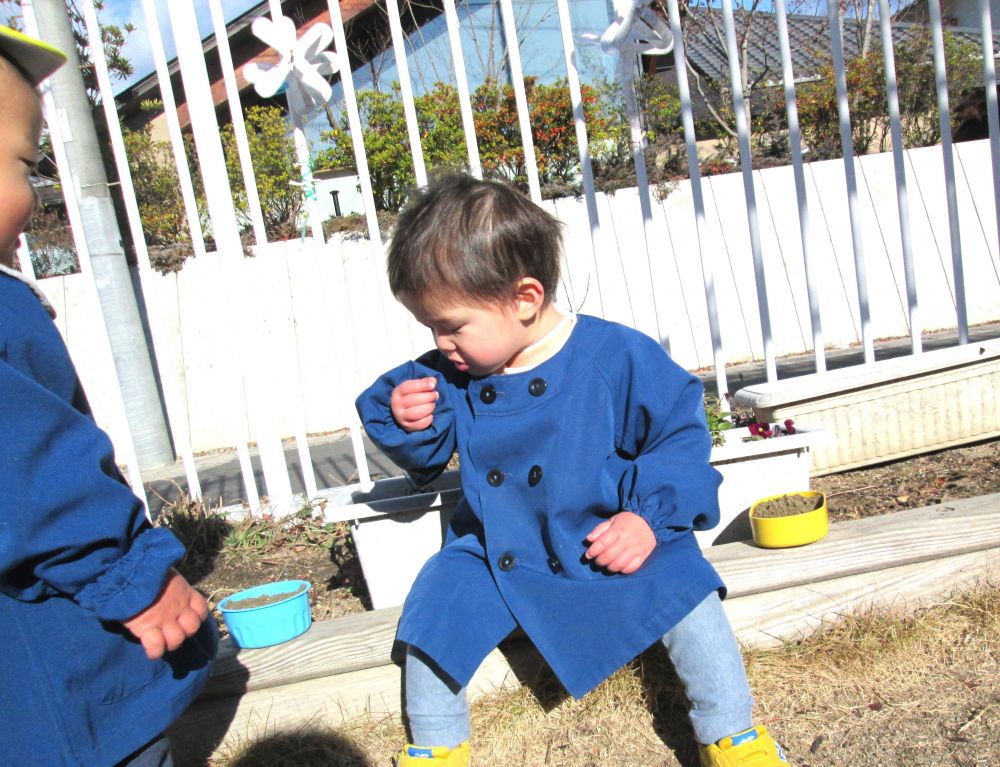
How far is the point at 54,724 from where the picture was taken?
122cm

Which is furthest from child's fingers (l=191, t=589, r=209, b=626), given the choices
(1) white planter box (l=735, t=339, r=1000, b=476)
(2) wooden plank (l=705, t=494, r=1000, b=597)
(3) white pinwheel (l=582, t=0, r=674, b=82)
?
(3) white pinwheel (l=582, t=0, r=674, b=82)

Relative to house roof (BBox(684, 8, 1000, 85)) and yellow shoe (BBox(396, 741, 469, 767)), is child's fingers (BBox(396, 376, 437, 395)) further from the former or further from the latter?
house roof (BBox(684, 8, 1000, 85))

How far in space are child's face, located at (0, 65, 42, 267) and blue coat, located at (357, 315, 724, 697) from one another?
0.83 meters

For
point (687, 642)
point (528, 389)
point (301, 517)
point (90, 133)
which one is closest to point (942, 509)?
point (687, 642)

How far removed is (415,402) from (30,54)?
0.94 m

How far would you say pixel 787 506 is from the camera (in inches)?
81.2

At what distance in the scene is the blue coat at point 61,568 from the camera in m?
1.13

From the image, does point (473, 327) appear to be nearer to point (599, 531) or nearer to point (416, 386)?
point (416, 386)

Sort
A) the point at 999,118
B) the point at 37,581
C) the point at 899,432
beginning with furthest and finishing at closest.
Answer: the point at 999,118 < the point at 899,432 < the point at 37,581

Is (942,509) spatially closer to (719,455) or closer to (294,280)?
(719,455)

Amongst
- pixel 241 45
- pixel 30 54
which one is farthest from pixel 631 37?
pixel 241 45

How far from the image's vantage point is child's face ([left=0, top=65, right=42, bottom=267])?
1.23m

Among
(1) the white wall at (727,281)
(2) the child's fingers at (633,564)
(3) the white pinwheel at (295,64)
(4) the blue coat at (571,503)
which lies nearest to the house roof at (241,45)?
(1) the white wall at (727,281)

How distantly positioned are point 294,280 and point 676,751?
650cm
